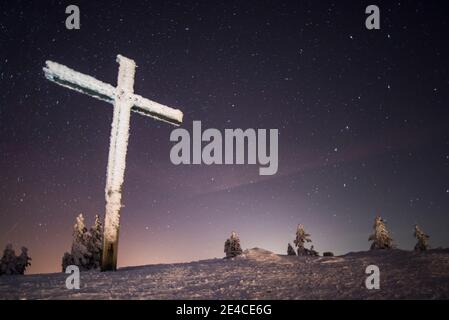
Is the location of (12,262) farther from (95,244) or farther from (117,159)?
(117,159)

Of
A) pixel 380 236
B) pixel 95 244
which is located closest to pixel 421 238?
pixel 380 236

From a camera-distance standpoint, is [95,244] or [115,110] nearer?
[115,110]

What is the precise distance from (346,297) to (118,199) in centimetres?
528

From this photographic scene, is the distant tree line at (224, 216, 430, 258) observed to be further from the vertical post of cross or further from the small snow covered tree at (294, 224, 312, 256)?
the vertical post of cross

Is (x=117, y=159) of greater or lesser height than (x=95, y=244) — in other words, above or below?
above

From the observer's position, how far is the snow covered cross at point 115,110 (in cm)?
694

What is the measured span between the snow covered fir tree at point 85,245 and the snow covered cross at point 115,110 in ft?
59.7

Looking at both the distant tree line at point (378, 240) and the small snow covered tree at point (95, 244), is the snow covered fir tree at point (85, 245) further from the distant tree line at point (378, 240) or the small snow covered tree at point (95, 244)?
the distant tree line at point (378, 240)

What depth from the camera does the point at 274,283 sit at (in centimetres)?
401

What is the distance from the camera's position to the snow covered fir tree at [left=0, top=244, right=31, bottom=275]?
17.2 metres

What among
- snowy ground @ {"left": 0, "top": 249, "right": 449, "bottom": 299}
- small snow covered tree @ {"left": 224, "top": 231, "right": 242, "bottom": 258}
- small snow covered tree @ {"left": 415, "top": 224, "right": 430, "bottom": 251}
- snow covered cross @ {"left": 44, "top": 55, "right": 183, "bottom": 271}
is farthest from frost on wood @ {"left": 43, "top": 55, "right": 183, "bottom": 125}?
small snow covered tree @ {"left": 415, "top": 224, "right": 430, "bottom": 251}

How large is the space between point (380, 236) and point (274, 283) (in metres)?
22.7
